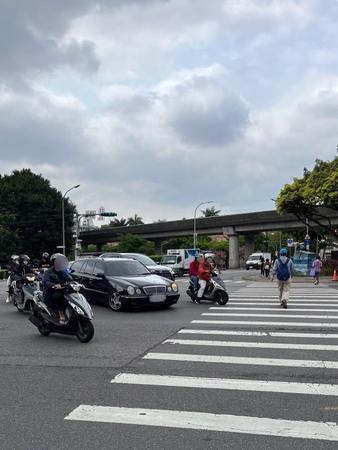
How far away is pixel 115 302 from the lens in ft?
44.8

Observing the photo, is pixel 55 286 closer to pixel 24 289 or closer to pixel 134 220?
pixel 24 289

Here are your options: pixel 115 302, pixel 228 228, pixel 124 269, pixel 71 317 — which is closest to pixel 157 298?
pixel 115 302

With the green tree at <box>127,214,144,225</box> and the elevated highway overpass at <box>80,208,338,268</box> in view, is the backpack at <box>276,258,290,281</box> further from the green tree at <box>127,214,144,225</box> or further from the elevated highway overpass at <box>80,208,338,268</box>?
the green tree at <box>127,214,144,225</box>

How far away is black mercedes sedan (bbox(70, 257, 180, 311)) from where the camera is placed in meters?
13.3

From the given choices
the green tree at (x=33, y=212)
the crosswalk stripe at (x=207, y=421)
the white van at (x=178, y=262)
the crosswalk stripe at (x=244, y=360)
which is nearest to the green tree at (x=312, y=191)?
the white van at (x=178, y=262)

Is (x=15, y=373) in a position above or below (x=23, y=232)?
below

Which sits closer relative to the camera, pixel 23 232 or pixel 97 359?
pixel 97 359

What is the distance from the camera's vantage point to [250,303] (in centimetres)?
1572

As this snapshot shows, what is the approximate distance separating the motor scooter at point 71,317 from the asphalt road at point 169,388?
0.71 feet

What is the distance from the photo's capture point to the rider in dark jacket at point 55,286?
9438 millimetres

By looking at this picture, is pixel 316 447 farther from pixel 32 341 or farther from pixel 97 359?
pixel 32 341

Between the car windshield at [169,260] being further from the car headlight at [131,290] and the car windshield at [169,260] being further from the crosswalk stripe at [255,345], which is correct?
the crosswalk stripe at [255,345]

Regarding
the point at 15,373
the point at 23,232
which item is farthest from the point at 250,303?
the point at 23,232

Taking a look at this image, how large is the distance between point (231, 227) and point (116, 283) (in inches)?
2513
